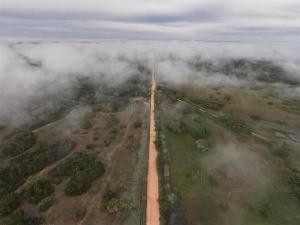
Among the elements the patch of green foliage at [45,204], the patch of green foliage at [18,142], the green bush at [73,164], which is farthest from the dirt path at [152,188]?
the patch of green foliage at [18,142]

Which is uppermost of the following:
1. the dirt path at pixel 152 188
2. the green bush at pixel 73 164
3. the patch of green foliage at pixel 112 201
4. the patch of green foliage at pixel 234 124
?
the patch of green foliage at pixel 112 201

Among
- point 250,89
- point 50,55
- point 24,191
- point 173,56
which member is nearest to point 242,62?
point 173,56

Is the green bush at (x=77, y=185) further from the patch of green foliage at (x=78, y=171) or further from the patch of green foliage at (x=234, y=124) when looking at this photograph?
the patch of green foliage at (x=234, y=124)

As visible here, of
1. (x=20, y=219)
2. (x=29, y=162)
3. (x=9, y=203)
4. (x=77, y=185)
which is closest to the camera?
(x=20, y=219)

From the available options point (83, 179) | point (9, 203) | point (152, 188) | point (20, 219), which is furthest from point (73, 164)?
point (152, 188)

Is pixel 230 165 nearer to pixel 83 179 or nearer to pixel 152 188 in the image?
pixel 152 188

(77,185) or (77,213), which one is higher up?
(77,185)
